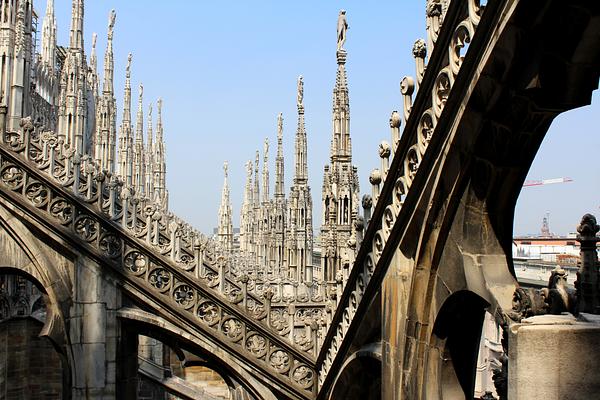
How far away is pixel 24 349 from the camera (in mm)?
19453

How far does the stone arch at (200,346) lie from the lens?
9.94 m

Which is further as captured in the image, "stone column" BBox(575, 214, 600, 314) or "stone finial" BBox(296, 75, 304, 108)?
"stone finial" BBox(296, 75, 304, 108)

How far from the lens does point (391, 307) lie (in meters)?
6.87

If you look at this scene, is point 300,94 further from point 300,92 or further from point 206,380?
point 206,380

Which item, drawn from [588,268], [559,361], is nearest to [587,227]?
[588,268]

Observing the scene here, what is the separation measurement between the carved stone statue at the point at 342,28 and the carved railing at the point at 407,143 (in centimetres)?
1225

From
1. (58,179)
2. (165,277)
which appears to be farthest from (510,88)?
(58,179)

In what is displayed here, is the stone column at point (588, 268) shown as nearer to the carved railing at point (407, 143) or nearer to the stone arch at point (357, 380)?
the carved railing at point (407, 143)

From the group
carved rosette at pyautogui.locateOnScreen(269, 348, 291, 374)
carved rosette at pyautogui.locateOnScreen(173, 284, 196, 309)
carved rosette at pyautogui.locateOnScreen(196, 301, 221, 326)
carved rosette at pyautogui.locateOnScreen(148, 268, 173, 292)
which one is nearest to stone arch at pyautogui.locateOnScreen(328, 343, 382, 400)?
carved rosette at pyautogui.locateOnScreen(269, 348, 291, 374)

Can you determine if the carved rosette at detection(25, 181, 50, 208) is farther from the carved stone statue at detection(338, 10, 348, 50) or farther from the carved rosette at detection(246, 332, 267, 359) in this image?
the carved stone statue at detection(338, 10, 348, 50)

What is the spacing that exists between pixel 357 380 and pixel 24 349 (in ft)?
46.1

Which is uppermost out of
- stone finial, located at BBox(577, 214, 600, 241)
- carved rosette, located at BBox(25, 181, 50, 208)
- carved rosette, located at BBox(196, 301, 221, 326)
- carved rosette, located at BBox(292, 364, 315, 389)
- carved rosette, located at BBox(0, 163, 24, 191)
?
carved rosette, located at BBox(0, 163, 24, 191)

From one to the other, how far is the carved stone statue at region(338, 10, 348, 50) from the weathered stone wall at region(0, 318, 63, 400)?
1169 cm

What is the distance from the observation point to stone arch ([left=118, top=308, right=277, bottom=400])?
32.6 feet
